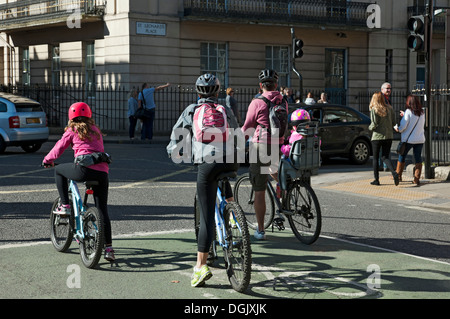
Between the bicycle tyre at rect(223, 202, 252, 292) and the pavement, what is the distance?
19.2 feet

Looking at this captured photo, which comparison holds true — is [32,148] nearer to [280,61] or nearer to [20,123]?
[20,123]

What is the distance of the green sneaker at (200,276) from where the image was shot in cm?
A: 596

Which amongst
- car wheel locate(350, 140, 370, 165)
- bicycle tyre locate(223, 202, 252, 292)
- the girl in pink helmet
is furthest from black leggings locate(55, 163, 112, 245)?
car wheel locate(350, 140, 370, 165)

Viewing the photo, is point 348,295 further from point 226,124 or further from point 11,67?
point 11,67

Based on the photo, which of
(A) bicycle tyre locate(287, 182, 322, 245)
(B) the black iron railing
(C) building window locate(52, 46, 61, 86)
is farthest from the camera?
(C) building window locate(52, 46, 61, 86)

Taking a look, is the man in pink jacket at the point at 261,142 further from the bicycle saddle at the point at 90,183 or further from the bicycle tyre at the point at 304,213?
the bicycle saddle at the point at 90,183

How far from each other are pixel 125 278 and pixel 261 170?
2.34 m

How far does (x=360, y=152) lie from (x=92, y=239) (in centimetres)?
1153

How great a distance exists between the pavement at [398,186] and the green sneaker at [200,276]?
6052 mm

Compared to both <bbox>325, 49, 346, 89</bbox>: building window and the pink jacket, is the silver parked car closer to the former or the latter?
the pink jacket

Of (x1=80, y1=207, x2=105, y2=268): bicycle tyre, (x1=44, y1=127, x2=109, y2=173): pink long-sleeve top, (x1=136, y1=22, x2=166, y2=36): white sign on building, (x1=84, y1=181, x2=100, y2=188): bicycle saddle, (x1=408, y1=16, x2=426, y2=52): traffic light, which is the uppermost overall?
(x1=136, y1=22, x2=166, y2=36): white sign on building

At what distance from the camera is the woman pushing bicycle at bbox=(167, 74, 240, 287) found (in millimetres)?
6059

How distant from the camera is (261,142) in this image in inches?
320
